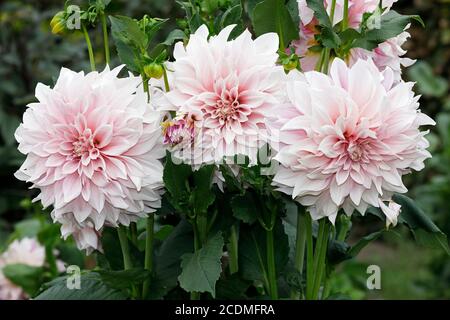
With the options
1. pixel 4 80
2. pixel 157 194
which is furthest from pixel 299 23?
pixel 4 80

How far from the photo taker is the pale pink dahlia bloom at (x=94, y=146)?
79 centimetres

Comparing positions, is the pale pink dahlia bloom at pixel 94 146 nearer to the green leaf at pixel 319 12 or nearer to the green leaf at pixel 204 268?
the green leaf at pixel 204 268

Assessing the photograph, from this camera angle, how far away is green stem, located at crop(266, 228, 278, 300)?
2.85 ft

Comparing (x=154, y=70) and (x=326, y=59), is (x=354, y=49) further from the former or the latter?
(x=154, y=70)

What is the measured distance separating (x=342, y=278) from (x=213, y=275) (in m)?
1.10

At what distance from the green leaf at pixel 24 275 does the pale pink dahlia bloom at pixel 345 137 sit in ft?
2.24

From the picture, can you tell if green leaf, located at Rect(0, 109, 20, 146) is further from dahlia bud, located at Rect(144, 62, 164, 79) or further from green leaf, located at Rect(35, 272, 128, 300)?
dahlia bud, located at Rect(144, 62, 164, 79)

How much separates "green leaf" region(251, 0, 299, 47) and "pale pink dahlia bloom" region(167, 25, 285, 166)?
2.4 inches

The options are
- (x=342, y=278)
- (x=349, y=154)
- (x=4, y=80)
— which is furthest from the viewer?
(x=4, y=80)

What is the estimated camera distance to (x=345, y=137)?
77 cm

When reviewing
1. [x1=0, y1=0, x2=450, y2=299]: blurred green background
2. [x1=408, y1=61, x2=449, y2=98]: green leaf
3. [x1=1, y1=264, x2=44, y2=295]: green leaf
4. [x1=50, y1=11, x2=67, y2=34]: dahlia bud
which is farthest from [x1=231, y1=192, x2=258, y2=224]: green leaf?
[x1=408, y1=61, x2=449, y2=98]: green leaf

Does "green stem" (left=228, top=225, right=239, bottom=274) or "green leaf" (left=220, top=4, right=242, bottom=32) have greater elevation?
"green leaf" (left=220, top=4, right=242, bottom=32)

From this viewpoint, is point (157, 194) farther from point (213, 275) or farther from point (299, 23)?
point (299, 23)

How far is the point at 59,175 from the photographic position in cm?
79
